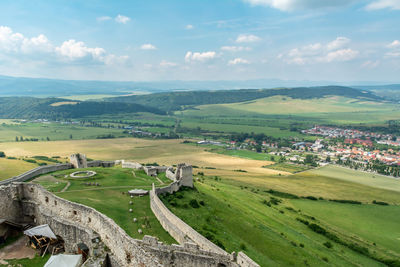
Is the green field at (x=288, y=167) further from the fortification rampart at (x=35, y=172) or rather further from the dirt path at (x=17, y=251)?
the dirt path at (x=17, y=251)

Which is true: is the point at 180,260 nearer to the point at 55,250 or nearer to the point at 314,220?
the point at 55,250

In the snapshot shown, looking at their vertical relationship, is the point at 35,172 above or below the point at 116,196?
above

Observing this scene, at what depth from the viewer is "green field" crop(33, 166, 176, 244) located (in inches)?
1298

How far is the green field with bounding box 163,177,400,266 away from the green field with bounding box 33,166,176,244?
563cm

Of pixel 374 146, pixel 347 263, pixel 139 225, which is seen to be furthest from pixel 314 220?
pixel 374 146

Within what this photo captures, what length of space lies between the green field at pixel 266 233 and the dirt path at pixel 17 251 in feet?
56.3

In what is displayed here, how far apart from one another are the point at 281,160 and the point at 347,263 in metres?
106

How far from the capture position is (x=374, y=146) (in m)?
196

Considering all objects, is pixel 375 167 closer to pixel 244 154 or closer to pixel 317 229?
pixel 244 154

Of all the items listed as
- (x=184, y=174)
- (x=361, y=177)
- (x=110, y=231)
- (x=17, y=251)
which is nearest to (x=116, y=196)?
(x=17, y=251)

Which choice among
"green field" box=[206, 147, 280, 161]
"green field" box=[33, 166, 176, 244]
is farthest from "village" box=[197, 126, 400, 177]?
"green field" box=[33, 166, 176, 244]

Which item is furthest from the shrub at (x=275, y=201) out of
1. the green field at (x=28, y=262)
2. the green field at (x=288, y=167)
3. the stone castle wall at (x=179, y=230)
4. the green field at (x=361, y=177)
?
the green field at (x=28, y=262)

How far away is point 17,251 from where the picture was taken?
31828 mm

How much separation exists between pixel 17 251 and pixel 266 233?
32743 mm
